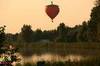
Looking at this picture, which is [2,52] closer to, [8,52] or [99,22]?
[8,52]

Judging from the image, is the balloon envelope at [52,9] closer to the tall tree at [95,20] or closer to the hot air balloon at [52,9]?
the hot air balloon at [52,9]

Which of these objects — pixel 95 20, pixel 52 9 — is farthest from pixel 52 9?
pixel 95 20

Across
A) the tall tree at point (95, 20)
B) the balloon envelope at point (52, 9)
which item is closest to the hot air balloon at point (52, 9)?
the balloon envelope at point (52, 9)

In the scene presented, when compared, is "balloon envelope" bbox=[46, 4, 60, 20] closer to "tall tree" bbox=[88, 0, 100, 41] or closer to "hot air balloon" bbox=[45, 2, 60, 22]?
"hot air balloon" bbox=[45, 2, 60, 22]

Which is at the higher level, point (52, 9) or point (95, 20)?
point (95, 20)

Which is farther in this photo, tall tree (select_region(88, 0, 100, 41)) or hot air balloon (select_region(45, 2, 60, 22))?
tall tree (select_region(88, 0, 100, 41))

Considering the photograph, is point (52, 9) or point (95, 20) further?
point (95, 20)

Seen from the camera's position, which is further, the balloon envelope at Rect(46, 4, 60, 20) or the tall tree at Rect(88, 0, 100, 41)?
the tall tree at Rect(88, 0, 100, 41)

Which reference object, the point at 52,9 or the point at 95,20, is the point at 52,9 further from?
the point at 95,20

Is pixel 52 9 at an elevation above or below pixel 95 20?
below

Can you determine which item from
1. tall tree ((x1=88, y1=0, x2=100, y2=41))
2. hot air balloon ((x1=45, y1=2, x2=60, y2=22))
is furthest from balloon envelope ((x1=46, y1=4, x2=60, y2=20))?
tall tree ((x1=88, y1=0, x2=100, y2=41))

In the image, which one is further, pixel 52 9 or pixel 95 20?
pixel 95 20

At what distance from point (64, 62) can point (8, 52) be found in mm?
9057

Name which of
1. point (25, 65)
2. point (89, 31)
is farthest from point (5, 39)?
point (89, 31)
